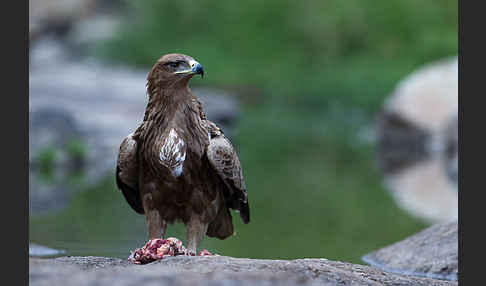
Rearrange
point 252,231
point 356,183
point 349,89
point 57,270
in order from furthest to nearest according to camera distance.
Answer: point 349,89, point 356,183, point 252,231, point 57,270

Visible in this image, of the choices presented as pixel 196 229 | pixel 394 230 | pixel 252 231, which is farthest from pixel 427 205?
pixel 196 229

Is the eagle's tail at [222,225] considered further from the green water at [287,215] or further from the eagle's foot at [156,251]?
the green water at [287,215]

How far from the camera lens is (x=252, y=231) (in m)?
9.23

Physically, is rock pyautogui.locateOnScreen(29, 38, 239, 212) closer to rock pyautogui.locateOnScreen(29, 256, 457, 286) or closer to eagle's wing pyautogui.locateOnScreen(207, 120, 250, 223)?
eagle's wing pyautogui.locateOnScreen(207, 120, 250, 223)

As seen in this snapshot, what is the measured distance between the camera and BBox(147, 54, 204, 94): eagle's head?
595 cm

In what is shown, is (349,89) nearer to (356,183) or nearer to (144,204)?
(356,183)

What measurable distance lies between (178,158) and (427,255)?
2215 millimetres

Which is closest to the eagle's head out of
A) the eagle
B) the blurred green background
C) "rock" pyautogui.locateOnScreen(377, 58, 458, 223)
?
the eagle

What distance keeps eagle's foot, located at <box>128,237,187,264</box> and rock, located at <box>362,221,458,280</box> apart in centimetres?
210

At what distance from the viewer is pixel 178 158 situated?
19.1 feet

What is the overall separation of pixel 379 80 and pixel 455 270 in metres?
19.2

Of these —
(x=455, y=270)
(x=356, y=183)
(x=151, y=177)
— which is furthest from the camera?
(x=356, y=183)

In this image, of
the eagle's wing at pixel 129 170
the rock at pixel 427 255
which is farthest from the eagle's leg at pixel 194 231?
the rock at pixel 427 255

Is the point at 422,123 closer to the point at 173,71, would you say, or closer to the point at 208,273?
the point at 173,71
